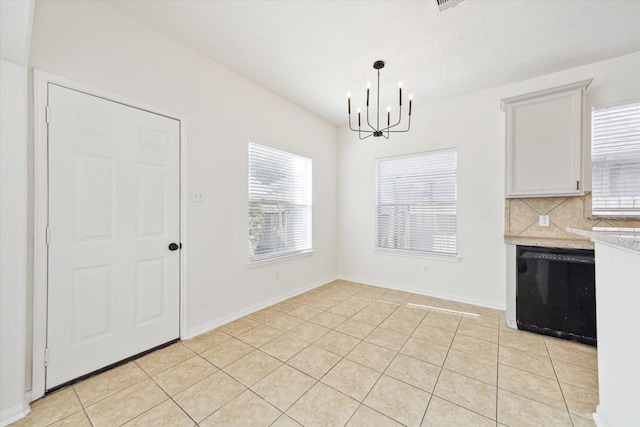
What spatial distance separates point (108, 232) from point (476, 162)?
413cm

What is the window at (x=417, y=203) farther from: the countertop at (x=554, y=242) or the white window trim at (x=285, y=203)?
the white window trim at (x=285, y=203)

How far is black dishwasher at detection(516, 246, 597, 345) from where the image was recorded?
95.0 inches

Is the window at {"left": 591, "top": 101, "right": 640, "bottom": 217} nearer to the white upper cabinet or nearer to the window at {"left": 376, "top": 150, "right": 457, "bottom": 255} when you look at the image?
the white upper cabinet

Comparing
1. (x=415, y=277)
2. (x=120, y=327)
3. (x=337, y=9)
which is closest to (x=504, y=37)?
(x=337, y=9)

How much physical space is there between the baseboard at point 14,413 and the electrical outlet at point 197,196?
1745 mm

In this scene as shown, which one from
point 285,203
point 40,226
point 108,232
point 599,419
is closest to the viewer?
point 599,419

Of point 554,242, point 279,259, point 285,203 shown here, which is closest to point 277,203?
point 285,203

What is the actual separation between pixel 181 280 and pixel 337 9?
2.77m

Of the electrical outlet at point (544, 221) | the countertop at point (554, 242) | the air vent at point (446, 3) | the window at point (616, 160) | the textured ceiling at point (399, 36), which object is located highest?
the textured ceiling at point (399, 36)

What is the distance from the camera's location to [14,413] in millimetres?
1532

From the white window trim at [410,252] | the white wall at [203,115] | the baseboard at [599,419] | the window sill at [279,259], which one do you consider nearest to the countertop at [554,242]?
the white window trim at [410,252]

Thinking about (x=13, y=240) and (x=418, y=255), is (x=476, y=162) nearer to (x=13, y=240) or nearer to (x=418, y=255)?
(x=418, y=255)

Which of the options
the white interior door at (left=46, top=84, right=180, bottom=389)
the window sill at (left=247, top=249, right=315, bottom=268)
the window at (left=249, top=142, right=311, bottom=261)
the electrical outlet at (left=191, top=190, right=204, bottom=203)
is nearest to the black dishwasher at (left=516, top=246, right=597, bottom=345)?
the window sill at (left=247, top=249, right=315, bottom=268)

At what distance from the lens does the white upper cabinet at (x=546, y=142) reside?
260cm
